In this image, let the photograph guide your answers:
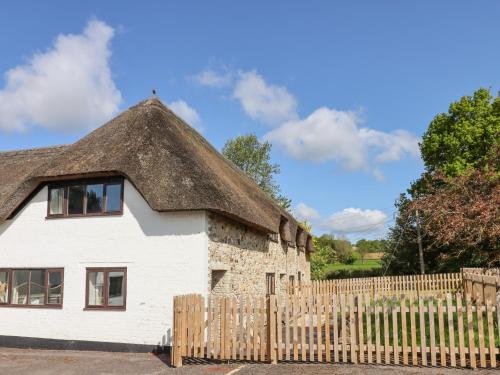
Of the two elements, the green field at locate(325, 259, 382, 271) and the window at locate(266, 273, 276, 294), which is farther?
the green field at locate(325, 259, 382, 271)

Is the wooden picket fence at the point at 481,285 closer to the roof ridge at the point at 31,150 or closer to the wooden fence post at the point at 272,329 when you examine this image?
the wooden fence post at the point at 272,329

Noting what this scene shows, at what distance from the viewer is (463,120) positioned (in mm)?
31641

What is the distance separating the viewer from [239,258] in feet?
45.6

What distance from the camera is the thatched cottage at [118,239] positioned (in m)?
11.6

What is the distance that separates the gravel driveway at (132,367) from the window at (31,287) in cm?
138

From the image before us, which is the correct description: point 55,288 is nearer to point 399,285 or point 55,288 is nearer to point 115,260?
point 115,260

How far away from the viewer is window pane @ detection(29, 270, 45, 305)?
13.0 m

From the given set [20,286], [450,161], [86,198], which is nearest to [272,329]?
[86,198]

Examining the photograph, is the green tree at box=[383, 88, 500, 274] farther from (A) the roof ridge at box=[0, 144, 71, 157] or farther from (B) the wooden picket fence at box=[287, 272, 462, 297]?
(A) the roof ridge at box=[0, 144, 71, 157]

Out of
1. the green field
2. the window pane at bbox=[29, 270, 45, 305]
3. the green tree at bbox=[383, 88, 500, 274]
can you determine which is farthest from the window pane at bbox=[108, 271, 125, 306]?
the green field

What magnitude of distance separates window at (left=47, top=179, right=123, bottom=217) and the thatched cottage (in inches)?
1.2

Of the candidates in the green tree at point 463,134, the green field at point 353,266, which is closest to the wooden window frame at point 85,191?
the green tree at point 463,134

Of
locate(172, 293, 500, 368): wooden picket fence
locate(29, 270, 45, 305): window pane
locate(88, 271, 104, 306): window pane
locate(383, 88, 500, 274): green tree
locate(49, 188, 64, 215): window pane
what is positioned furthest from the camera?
locate(383, 88, 500, 274): green tree

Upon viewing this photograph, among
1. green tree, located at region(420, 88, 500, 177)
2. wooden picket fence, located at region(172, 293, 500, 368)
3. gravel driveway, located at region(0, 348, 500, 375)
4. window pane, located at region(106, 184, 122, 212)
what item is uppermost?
green tree, located at region(420, 88, 500, 177)
